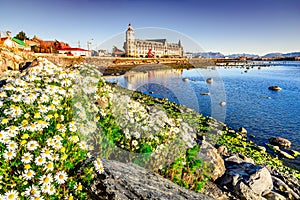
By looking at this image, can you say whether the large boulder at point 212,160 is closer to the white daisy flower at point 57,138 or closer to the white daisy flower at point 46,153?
the white daisy flower at point 57,138

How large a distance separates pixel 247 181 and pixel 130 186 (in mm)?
4543

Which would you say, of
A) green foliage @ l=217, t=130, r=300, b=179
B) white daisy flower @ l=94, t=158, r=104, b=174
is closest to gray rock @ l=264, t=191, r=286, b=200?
green foliage @ l=217, t=130, r=300, b=179

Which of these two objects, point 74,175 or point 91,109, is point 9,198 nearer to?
point 74,175

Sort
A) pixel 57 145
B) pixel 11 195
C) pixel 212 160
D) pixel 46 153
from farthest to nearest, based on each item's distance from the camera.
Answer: pixel 212 160
pixel 57 145
pixel 46 153
pixel 11 195

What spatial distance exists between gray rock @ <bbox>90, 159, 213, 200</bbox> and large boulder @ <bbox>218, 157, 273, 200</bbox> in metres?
2.52

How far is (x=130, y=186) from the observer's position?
3295 mm

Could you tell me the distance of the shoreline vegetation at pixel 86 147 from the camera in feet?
8.55

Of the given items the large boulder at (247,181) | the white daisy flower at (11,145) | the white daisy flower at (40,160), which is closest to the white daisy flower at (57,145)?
the white daisy flower at (40,160)

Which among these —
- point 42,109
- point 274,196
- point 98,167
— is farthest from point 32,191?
point 274,196

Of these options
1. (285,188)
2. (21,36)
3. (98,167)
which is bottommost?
(285,188)

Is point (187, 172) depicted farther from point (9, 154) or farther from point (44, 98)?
point (9, 154)

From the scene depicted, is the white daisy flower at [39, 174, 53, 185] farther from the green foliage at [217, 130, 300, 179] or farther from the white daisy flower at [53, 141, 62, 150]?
the green foliage at [217, 130, 300, 179]

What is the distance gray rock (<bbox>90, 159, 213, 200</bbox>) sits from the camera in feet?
10.0

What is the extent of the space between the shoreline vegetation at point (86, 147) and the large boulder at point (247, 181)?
0.09 feet
